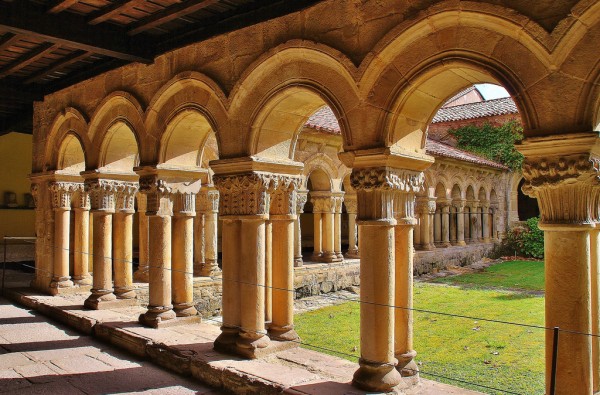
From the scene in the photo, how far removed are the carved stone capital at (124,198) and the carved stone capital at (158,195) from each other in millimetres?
1304

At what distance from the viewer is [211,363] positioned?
496 cm

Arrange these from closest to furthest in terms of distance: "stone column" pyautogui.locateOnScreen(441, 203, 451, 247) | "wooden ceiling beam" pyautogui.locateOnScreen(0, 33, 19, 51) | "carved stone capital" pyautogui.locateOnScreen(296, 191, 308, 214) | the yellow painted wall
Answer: "wooden ceiling beam" pyautogui.locateOnScreen(0, 33, 19, 51) < "carved stone capital" pyautogui.locateOnScreen(296, 191, 308, 214) < the yellow painted wall < "stone column" pyautogui.locateOnScreen(441, 203, 451, 247)

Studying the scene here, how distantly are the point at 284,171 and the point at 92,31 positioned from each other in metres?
2.72

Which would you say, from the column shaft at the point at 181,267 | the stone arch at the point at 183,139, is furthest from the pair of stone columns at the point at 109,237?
the stone arch at the point at 183,139

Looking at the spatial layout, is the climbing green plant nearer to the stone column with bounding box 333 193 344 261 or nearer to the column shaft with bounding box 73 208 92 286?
the stone column with bounding box 333 193 344 261

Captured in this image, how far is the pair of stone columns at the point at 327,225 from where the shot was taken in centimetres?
1323

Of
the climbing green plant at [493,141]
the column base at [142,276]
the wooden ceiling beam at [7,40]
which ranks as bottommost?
the column base at [142,276]

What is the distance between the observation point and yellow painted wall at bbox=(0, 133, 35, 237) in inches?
540

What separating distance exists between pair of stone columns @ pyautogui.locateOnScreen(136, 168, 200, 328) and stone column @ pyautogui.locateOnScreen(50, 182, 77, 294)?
3.03 meters

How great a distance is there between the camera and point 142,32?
606 cm

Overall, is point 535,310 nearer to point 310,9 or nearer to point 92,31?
point 310,9

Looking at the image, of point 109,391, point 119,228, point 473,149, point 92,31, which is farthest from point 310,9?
point 473,149

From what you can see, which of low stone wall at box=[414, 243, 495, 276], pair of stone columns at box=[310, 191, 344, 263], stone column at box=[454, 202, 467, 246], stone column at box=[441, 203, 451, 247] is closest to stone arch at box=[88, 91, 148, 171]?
pair of stone columns at box=[310, 191, 344, 263]

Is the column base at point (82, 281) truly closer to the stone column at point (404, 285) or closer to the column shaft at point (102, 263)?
the column shaft at point (102, 263)
